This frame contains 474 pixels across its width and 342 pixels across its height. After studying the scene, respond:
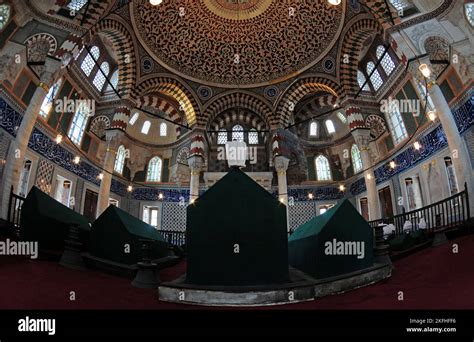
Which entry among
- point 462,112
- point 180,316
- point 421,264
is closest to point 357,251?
point 421,264

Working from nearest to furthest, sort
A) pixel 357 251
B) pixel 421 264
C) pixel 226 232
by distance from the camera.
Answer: pixel 226 232
pixel 357 251
pixel 421 264

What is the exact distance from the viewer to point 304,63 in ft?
43.1

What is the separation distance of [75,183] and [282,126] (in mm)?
9217

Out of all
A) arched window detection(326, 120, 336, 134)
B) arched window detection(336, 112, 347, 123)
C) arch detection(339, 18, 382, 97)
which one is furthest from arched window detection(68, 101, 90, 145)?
arched window detection(336, 112, 347, 123)

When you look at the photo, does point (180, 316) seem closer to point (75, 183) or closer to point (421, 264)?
point (421, 264)

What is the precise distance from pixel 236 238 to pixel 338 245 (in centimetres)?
147

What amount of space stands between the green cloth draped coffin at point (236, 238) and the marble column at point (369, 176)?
8.43 m

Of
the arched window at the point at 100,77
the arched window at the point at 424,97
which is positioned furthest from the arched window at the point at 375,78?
the arched window at the point at 100,77

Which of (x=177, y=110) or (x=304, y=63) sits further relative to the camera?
(x=177, y=110)

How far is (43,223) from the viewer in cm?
526

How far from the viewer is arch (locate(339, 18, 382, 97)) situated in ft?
36.5

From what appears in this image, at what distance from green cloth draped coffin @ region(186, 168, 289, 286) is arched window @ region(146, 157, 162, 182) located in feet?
43.9

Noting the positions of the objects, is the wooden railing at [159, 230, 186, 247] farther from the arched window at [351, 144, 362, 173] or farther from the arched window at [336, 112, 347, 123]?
the arched window at [336, 112, 347, 123]

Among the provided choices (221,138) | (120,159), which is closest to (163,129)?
(120,159)
